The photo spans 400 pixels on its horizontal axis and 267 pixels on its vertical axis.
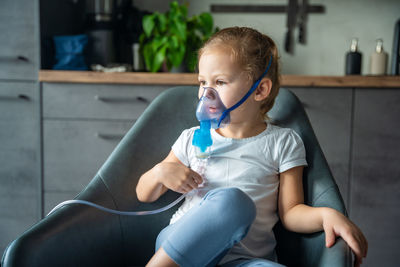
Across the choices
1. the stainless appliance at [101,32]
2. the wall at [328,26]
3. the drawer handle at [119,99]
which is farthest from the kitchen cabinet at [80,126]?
the wall at [328,26]

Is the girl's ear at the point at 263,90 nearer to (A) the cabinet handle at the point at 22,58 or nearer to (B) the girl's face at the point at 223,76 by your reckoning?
(B) the girl's face at the point at 223,76

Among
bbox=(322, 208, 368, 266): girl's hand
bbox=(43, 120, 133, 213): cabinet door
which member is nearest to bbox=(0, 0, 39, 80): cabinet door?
bbox=(43, 120, 133, 213): cabinet door

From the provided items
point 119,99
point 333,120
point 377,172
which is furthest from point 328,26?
point 119,99

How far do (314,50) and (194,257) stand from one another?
6.40ft

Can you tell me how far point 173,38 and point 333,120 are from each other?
956mm

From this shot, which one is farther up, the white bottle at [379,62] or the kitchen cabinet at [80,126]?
the white bottle at [379,62]

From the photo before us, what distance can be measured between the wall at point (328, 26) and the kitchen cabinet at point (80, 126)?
81 centimetres

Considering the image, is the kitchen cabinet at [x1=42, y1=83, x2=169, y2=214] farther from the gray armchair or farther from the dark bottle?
the dark bottle

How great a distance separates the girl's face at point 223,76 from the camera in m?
1.01

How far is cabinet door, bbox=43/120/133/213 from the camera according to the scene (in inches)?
77.9

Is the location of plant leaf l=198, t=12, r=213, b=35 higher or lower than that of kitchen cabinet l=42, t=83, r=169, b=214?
higher

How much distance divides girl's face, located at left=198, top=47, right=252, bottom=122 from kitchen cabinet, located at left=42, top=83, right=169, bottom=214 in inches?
36.7

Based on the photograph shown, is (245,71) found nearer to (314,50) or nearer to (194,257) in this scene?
(194,257)

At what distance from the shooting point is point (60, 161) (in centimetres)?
201
